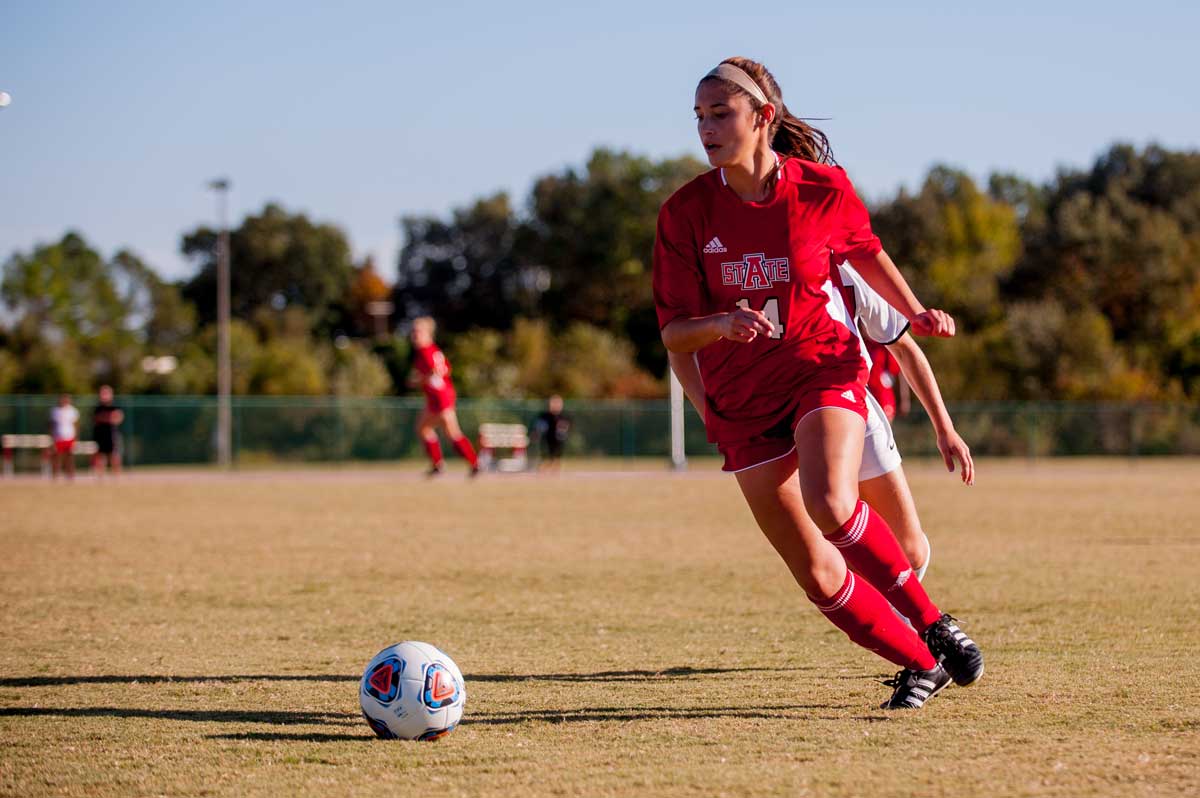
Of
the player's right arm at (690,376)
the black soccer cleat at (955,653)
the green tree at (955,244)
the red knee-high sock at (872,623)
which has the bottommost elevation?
the black soccer cleat at (955,653)

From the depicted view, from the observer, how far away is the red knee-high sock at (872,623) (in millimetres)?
4777

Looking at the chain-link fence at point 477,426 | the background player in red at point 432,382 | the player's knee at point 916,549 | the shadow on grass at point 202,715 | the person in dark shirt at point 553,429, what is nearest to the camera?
the shadow on grass at point 202,715

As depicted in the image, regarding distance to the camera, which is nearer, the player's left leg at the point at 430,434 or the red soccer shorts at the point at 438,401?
the red soccer shorts at the point at 438,401

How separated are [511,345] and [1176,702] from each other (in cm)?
5382

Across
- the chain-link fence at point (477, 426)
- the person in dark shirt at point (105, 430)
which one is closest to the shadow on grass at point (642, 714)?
the person in dark shirt at point (105, 430)

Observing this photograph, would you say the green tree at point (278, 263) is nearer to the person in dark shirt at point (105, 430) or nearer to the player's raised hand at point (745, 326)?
the person in dark shirt at point (105, 430)

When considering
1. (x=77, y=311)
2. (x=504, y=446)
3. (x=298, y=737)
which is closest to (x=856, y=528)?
(x=298, y=737)

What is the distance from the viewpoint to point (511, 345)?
192 feet

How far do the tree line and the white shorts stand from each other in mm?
44397

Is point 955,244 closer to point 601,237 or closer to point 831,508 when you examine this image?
point 601,237

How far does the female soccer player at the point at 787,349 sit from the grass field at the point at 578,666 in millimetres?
426

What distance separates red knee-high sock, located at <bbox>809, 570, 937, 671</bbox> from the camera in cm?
478

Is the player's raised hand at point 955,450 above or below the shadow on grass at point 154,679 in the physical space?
above

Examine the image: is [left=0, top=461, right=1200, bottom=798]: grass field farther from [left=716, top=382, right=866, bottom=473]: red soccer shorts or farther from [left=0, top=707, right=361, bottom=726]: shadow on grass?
[left=716, top=382, right=866, bottom=473]: red soccer shorts
